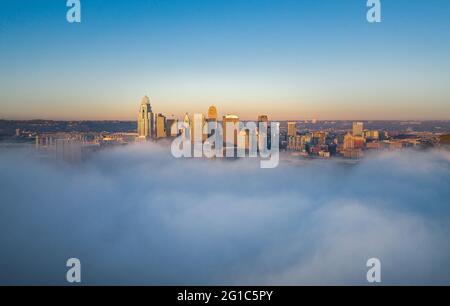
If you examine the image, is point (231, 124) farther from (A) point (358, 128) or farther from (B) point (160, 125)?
(A) point (358, 128)

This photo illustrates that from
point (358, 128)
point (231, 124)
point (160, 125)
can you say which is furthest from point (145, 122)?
point (358, 128)

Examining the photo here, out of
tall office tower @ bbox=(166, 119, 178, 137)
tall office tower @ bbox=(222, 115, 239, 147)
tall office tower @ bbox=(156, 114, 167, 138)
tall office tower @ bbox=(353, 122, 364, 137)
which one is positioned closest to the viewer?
tall office tower @ bbox=(353, 122, 364, 137)

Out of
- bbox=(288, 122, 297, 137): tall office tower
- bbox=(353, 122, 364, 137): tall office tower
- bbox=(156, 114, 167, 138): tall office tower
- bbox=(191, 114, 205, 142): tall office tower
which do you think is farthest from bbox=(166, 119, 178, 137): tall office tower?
bbox=(353, 122, 364, 137): tall office tower

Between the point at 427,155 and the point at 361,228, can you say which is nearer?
the point at 427,155

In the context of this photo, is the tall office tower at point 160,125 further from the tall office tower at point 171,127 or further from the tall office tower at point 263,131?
the tall office tower at point 263,131

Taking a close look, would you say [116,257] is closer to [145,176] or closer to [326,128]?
[145,176]

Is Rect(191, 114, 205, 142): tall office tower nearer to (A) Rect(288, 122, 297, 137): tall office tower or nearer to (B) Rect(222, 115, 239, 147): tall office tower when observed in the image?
(B) Rect(222, 115, 239, 147): tall office tower
